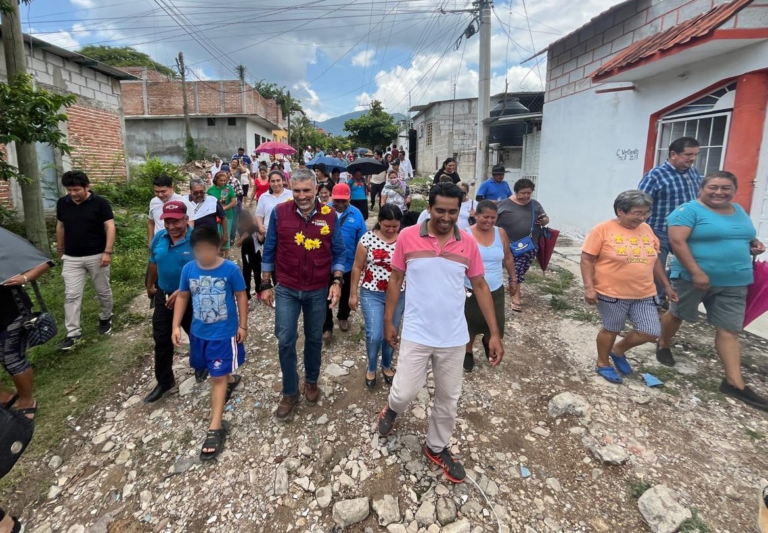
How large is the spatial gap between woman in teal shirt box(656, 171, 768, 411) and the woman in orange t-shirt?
237 mm

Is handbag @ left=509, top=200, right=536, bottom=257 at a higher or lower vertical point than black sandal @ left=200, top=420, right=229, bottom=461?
higher

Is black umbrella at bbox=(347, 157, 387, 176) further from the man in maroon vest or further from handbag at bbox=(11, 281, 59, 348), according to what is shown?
handbag at bbox=(11, 281, 59, 348)

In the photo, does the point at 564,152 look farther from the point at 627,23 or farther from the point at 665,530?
the point at 665,530

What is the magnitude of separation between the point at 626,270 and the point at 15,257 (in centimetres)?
449

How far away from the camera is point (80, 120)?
30.8 ft

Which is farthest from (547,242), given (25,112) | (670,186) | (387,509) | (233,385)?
(25,112)

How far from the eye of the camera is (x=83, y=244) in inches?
159

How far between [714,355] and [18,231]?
1020cm

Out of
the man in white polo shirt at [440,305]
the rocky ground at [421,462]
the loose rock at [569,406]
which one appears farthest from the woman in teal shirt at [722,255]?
the man in white polo shirt at [440,305]

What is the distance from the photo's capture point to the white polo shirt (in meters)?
2.27

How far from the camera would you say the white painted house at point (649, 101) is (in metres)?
4.65

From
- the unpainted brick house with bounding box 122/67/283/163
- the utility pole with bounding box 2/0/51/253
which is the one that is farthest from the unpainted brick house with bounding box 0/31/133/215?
the unpainted brick house with bounding box 122/67/283/163

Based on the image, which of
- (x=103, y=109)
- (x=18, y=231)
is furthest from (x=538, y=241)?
(x=103, y=109)

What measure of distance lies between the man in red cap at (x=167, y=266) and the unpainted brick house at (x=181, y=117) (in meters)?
24.1
